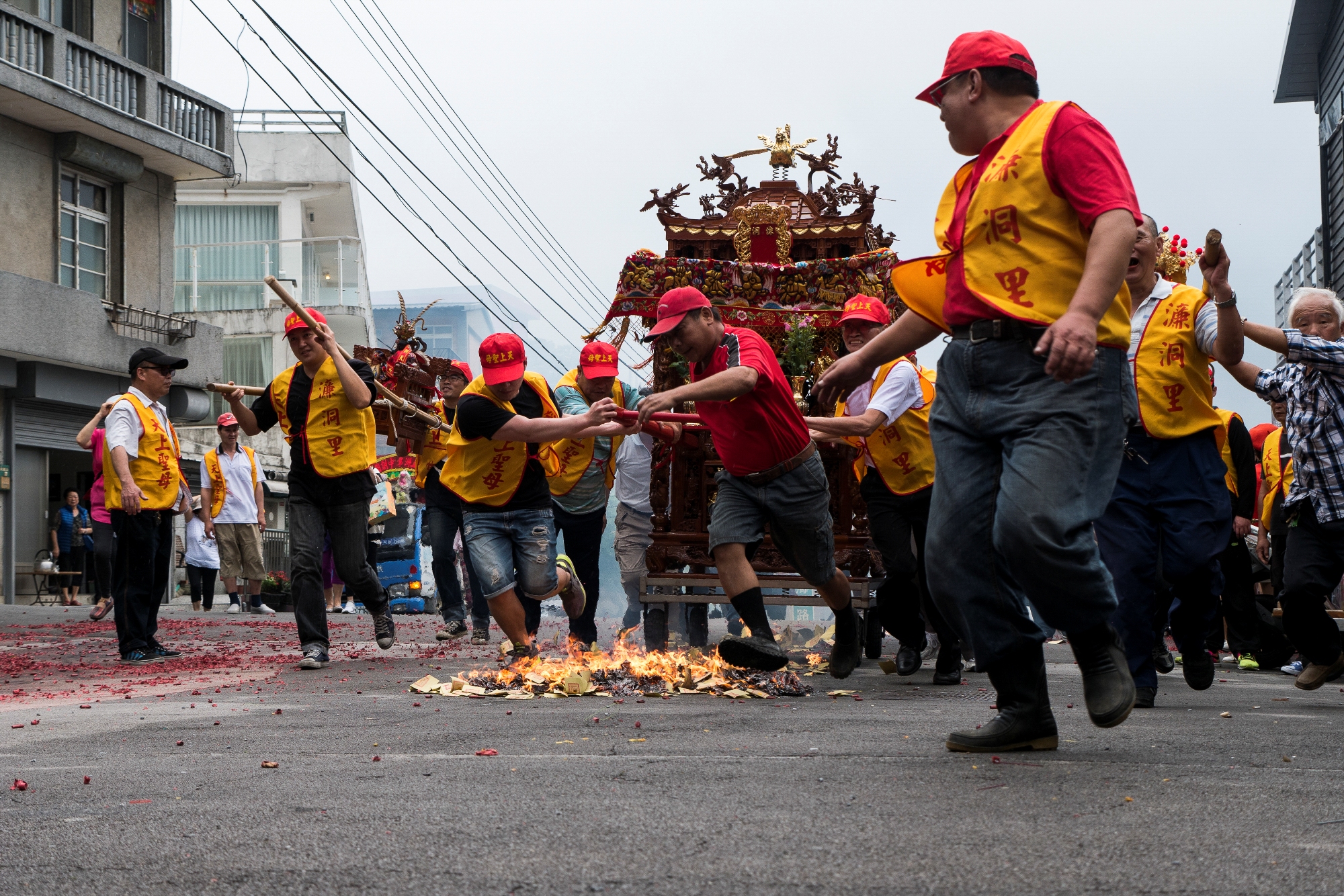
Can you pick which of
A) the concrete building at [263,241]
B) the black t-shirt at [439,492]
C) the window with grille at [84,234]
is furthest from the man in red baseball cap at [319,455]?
the concrete building at [263,241]

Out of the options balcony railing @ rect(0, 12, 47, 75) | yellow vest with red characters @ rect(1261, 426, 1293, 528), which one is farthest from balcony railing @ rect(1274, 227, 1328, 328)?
balcony railing @ rect(0, 12, 47, 75)

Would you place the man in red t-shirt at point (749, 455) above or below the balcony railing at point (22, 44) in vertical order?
below

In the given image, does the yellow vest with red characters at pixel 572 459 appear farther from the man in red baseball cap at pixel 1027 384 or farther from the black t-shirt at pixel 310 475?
the man in red baseball cap at pixel 1027 384

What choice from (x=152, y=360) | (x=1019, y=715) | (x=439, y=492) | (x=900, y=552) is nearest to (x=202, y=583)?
(x=439, y=492)

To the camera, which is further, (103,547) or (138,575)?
(103,547)

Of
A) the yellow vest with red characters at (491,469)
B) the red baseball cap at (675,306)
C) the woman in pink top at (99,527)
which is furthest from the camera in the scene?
the woman in pink top at (99,527)

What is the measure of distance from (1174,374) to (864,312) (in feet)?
8.08

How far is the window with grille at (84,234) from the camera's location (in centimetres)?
2291

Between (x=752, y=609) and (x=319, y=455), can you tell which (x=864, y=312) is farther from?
(x=319, y=455)

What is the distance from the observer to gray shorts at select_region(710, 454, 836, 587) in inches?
252

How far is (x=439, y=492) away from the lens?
35.8 feet

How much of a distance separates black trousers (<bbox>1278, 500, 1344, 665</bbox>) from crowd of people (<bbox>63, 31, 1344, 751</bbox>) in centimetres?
1

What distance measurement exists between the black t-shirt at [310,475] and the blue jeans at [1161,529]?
4.55 metres

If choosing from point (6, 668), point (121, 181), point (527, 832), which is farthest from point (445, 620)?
point (121, 181)
